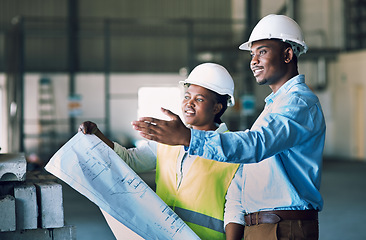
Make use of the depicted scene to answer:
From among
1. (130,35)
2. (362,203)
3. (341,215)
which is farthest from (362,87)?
(341,215)

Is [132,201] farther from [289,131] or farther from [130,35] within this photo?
[130,35]

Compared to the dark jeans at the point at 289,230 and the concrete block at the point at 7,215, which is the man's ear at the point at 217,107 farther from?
the concrete block at the point at 7,215

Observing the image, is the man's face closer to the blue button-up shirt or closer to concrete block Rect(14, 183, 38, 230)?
the blue button-up shirt

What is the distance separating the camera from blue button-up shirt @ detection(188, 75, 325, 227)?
1.86 m

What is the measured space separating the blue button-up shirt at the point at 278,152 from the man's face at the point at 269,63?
0.22ft

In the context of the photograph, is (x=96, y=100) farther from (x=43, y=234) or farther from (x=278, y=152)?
(x=278, y=152)

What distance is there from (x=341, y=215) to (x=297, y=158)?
20.4ft

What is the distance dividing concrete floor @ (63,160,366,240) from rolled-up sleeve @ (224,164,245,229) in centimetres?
324

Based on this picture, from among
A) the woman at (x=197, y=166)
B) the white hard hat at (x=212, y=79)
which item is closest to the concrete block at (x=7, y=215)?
the woman at (x=197, y=166)

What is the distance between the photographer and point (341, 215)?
7922 mm

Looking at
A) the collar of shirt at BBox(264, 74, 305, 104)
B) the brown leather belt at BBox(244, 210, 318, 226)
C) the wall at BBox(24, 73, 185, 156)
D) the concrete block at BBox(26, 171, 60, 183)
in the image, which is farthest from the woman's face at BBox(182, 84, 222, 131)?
the wall at BBox(24, 73, 185, 156)

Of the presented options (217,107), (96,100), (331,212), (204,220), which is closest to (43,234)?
(204,220)

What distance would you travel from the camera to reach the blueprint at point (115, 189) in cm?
→ 224

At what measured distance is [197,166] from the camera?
2.57m
